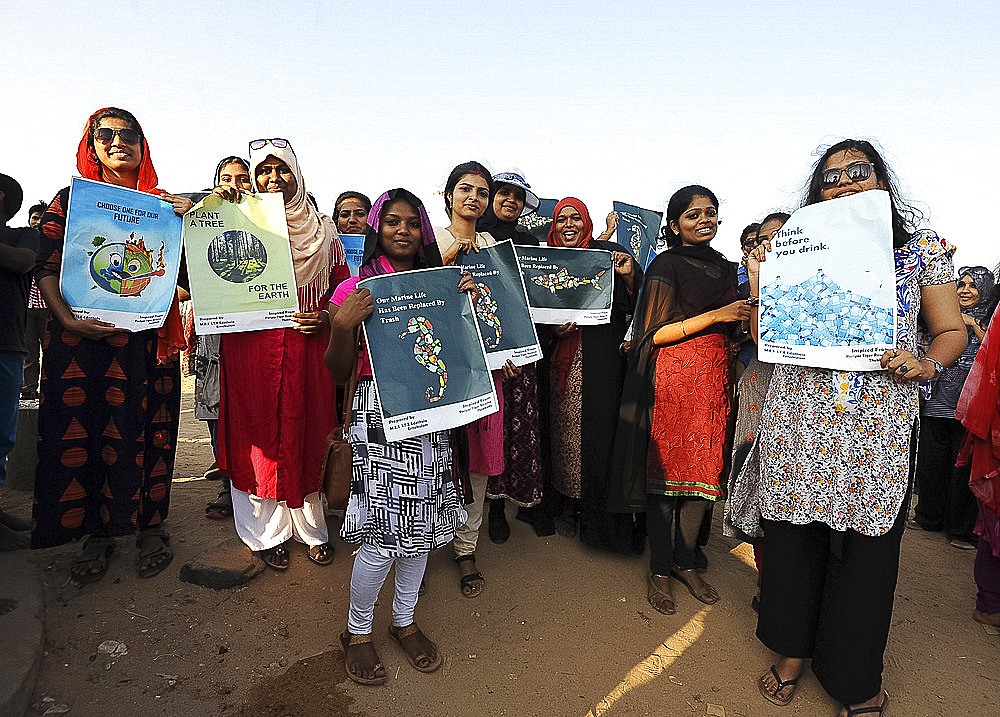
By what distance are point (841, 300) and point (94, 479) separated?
12.9ft

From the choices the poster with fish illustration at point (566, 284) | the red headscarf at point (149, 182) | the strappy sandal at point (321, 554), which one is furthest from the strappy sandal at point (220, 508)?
the poster with fish illustration at point (566, 284)

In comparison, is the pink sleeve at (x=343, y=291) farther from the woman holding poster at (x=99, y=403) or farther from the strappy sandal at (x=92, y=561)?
the strappy sandal at (x=92, y=561)

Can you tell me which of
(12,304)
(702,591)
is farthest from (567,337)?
(12,304)

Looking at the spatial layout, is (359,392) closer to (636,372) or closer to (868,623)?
(636,372)

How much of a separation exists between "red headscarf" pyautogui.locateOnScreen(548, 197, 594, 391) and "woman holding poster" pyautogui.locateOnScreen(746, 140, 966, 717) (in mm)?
1374

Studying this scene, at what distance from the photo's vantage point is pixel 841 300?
2350 mm

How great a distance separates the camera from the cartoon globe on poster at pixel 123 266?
9.84 ft

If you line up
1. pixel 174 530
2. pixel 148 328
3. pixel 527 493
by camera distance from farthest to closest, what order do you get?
pixel 174 530
pixel 527 493
pixel 148 328

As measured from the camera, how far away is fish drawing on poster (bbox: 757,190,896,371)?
90.0 inches

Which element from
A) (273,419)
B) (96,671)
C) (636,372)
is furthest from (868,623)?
(96,671)

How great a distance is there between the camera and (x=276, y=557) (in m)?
3.59

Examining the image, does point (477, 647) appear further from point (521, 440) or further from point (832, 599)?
point (832, 599)

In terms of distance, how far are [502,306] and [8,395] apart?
117 inches

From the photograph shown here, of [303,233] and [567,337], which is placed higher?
[303,233]
